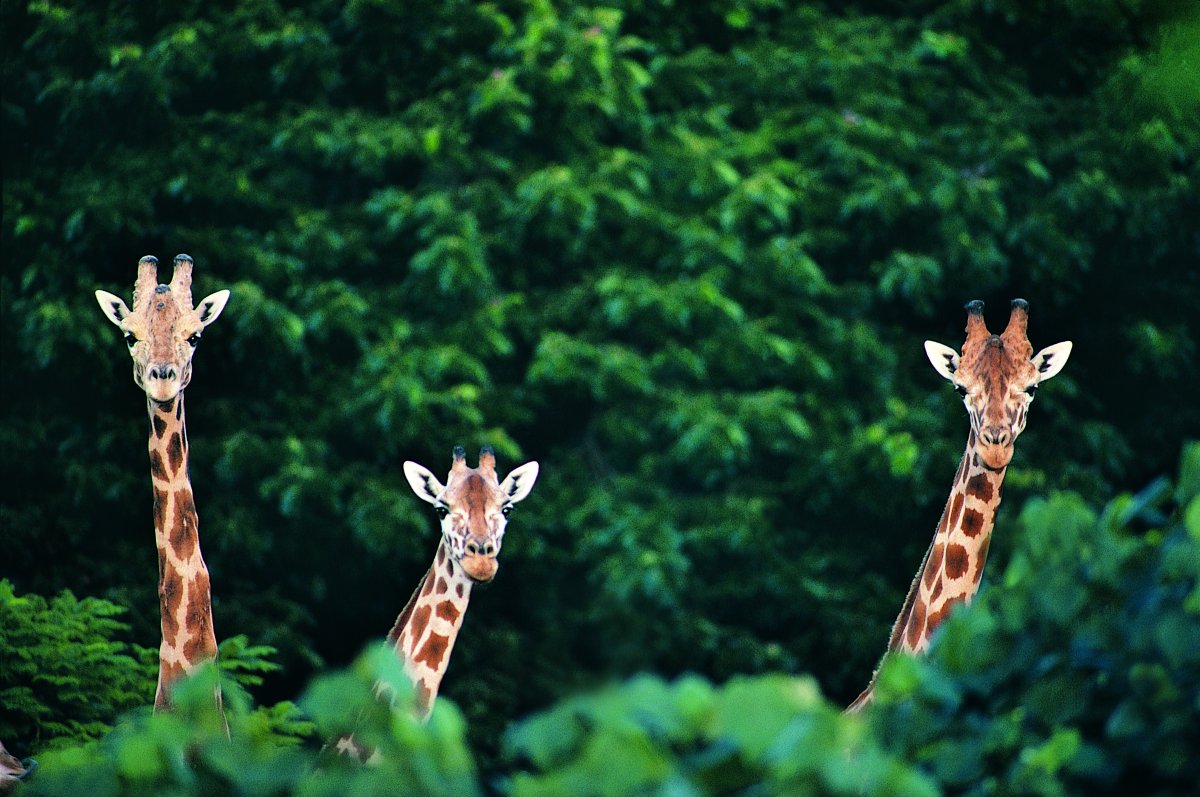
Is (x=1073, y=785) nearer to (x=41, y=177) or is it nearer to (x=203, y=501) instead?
(x=203, y=501)

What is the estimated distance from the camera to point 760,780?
292cm

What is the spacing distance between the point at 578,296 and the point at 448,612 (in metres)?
5.57

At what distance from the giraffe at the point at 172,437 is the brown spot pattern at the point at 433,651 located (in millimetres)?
686

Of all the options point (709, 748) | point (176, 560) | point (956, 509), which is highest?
point (956, 509)

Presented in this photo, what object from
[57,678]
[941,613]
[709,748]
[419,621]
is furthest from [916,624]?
[57,678]

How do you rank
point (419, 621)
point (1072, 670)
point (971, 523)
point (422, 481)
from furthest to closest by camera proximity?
point (971, 523) → point (422, 481) → point (419, 621) → point (1072, 670)

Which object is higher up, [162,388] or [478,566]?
[162,388]

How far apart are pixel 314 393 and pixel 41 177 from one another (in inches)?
88.5

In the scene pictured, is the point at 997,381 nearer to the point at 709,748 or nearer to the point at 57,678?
the point at 709,748

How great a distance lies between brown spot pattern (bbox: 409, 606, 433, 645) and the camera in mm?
5438

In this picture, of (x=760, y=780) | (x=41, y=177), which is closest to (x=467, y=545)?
(x=760, y=780)

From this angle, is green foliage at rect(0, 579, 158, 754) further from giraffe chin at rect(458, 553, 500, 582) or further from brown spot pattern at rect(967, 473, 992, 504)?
brown spot pattern at rect(967, 473, 992, 504)

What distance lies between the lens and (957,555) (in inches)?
224

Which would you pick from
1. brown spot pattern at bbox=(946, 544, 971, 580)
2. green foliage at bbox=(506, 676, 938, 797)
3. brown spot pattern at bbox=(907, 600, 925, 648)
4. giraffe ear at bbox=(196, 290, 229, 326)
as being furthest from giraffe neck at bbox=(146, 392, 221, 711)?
green foliage at bbox=(506, 676, 938, 797)
